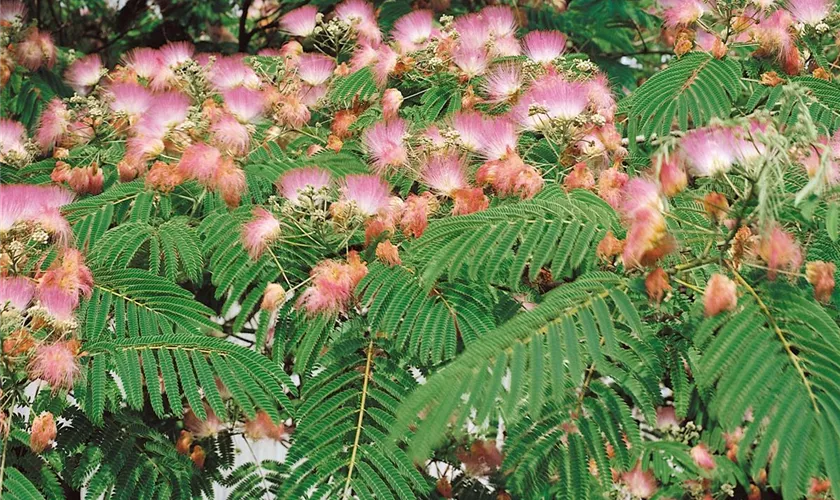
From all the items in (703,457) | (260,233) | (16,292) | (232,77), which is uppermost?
(232,77)

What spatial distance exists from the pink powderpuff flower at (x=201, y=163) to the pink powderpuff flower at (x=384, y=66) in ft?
2.38

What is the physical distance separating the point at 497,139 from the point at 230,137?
89cm

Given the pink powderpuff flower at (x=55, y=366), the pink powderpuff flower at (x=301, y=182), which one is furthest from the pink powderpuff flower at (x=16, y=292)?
the pink powderpuff flower at (x=301, y=182)

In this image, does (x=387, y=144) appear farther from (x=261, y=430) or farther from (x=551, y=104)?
(x=261, y=430)

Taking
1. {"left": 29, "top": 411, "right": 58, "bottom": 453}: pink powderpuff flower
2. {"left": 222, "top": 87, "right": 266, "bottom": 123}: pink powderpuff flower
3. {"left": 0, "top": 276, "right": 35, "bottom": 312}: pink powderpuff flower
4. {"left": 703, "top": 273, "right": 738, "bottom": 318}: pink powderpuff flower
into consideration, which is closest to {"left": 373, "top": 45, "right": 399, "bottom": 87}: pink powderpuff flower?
{"left": 222, "top": 87, "right": 266, "bottom": 123}: pink powderpuff flower

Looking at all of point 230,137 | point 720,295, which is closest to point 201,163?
point 230,137

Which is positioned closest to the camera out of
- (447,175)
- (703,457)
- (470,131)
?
(447,175)

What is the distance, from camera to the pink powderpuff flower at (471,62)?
379cm

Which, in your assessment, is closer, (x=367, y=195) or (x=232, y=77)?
(x=367, y=195)

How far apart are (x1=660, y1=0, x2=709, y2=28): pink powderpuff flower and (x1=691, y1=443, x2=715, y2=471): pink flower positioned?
1.48 m

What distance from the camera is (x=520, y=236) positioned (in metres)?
2.79

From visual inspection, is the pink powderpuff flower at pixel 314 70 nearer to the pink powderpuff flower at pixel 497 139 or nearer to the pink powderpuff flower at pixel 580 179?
the pink powderpuff flower at pixel 497 139

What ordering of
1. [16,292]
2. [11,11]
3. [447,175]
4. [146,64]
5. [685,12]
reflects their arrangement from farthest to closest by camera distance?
[11,11], [146,64], [685,12], [447,175], [16,292]

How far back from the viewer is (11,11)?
16.4 ft
